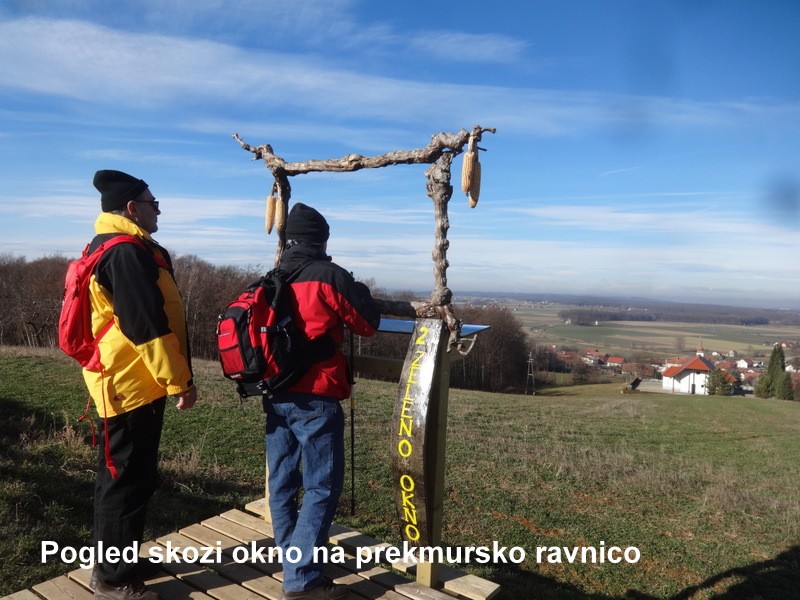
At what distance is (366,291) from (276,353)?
2.08ft

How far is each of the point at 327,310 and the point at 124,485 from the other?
1534 mm

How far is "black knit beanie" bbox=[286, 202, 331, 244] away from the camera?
3451 millimetres

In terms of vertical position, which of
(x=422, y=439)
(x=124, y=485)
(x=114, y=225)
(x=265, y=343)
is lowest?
(x=124, y=485)

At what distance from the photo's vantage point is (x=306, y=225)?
345 cm

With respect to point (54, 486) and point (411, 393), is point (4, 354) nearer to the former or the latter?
point (54, 486)

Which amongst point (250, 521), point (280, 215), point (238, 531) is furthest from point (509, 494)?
point (280, 215)

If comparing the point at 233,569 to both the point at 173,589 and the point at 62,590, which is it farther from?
the point at 62,590

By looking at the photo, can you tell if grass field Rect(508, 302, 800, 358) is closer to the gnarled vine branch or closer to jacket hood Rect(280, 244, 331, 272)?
the gnarled vine branch

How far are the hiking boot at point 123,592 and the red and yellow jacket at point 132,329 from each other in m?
1.10

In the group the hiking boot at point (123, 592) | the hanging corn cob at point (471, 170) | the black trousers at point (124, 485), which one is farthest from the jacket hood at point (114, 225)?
Result: the hiking boot at point (123, 592)

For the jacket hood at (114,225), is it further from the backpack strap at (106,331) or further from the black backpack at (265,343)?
the black backpack at (265,343)

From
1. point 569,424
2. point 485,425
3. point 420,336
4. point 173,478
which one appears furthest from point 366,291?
point 569,424

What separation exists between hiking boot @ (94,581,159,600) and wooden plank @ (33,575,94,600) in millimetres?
168

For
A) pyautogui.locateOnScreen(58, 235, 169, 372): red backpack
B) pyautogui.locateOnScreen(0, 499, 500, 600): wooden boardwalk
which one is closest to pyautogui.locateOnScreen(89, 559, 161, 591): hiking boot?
pyautogui.locateOnScreen(0, 499, 500, 600): wooden boardwalk
